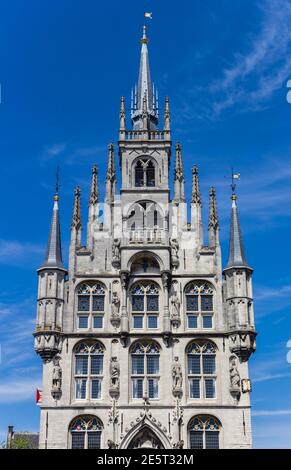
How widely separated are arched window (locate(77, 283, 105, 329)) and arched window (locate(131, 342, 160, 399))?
2986mm

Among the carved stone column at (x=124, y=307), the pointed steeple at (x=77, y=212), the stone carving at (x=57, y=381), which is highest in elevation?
the pointed steeple at (x=77, y=212)

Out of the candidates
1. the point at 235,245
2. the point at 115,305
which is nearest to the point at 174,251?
the point at 235,245

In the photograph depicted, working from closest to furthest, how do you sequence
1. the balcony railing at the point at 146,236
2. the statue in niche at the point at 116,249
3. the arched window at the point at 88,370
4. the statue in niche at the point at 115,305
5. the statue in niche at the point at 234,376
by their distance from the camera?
the statue in niche at the point at 234,376
the arched window at the point at 88,370
the statue in niche at the point at 115,305
the statue in niche at the point at 116,249
the balcony railing at the point at 146,236

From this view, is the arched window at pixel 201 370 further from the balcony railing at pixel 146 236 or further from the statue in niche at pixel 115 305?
the balcony railing at pixel 146 236

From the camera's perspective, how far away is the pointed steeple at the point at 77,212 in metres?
43.9

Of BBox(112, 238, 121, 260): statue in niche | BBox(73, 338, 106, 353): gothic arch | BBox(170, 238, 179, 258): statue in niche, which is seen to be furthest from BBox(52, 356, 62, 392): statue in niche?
BBox(170, 238, 179, 258): statue in niche

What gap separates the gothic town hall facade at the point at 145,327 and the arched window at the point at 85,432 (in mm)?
60

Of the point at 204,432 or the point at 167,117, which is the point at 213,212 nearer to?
the point at 167,117

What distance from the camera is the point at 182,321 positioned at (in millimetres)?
41312

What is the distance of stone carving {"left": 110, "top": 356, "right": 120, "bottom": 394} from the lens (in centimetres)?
3959

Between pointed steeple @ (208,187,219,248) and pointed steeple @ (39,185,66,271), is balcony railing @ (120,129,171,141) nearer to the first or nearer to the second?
pointed steeple @ (208,187,219,248)

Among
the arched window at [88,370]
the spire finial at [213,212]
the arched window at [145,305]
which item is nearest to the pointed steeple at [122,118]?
the spire finial at [213,212]
